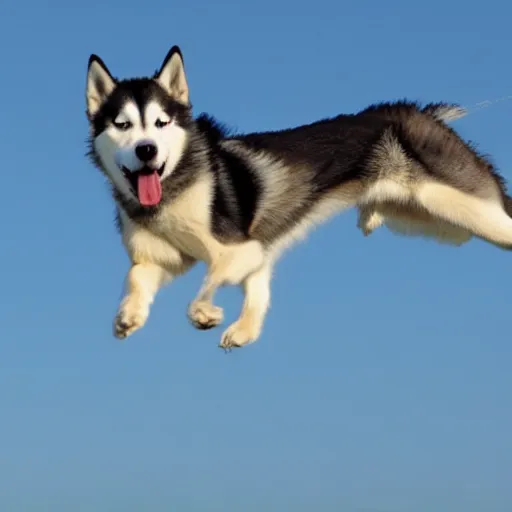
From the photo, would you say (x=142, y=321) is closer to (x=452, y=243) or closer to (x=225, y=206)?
(x=225, y=206)

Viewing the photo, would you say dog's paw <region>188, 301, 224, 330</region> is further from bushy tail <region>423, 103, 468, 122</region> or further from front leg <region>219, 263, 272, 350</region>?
bushy tail <region>423, 103, 468, 122</region>

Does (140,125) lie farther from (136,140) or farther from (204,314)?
(204,314)

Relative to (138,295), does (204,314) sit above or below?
below

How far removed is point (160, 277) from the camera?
10938 mm

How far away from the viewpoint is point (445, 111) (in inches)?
495

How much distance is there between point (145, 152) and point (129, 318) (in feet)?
4.63

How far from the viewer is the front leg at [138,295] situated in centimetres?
1033

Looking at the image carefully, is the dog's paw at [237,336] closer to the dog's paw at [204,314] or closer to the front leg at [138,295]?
the dog's paw at [204,314]

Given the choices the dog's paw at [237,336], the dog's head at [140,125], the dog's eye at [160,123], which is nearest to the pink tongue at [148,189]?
the dog's head at [140,125]

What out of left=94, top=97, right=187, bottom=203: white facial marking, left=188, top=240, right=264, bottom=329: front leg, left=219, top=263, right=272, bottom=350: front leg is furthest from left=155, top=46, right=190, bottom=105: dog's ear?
left=219, top=263, right=272, bottom=350: front leg

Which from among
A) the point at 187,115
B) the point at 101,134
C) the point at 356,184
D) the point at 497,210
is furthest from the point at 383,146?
the point at 101,134

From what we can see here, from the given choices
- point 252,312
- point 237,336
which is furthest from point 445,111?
point 237,336

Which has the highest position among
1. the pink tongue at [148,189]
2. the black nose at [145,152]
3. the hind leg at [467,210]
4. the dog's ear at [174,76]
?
the dog's ear at [174,76]

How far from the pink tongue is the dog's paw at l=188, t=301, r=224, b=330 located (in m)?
1.01
